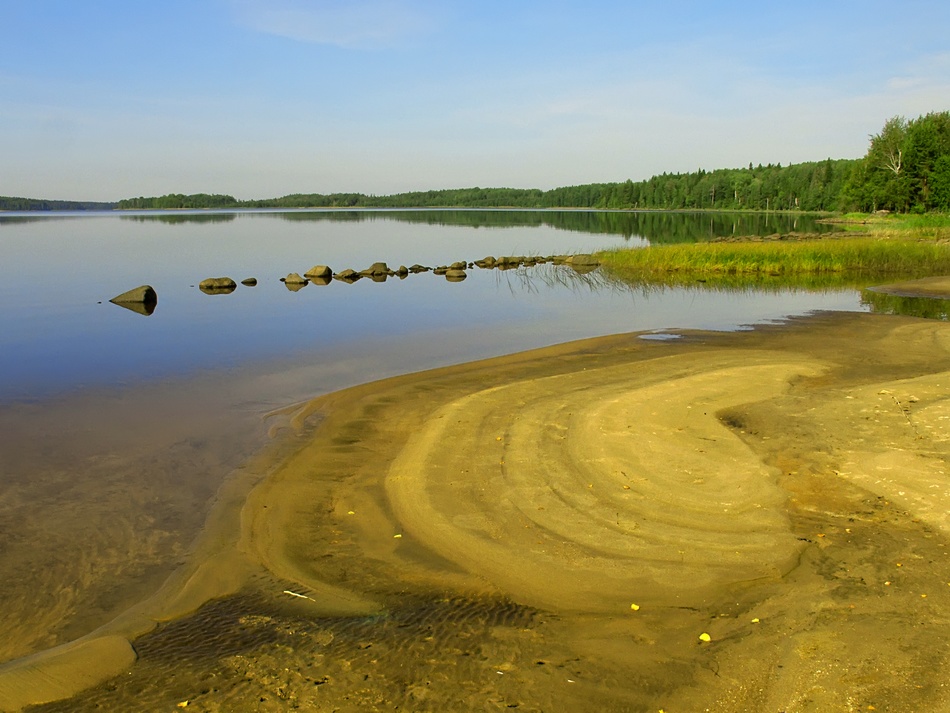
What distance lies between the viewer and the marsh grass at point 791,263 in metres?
36.1

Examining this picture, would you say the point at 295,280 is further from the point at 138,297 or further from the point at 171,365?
the point at 171,365

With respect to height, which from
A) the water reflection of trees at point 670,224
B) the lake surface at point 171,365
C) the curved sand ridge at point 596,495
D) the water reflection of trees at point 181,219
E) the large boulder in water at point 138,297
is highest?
the water reflection of trees at point 181,219

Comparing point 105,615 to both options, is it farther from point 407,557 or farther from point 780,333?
point 780,333

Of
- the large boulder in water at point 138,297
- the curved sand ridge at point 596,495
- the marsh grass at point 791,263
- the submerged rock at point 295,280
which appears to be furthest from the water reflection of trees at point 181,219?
the curved sand ridge at point 596,495

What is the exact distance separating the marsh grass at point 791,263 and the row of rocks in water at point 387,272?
4628 mm

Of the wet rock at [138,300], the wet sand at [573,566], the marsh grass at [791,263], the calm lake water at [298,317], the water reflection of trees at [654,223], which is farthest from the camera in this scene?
the water reflection of trees at [654,223]

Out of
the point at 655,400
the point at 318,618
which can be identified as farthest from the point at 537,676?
the point at 655,400

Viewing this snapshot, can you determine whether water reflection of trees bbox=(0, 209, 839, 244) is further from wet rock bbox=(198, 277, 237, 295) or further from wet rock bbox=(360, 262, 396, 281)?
wet rock bbox=(198, 277, 237, 295)

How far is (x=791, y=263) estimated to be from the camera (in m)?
37.1

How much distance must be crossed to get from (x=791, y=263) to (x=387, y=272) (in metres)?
22.0

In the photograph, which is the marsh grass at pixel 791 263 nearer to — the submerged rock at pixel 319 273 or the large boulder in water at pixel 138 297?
the submerged rock at pixel 319 273

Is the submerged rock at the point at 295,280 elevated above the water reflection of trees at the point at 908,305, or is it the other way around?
the submerged rock at the point at 295,280

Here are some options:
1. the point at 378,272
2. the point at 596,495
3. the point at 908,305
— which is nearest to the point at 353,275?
the point at 378,272

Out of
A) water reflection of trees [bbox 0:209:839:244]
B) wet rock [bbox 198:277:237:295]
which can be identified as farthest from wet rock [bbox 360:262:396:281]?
water reflection of trees [bbox 0:209:839:244]
